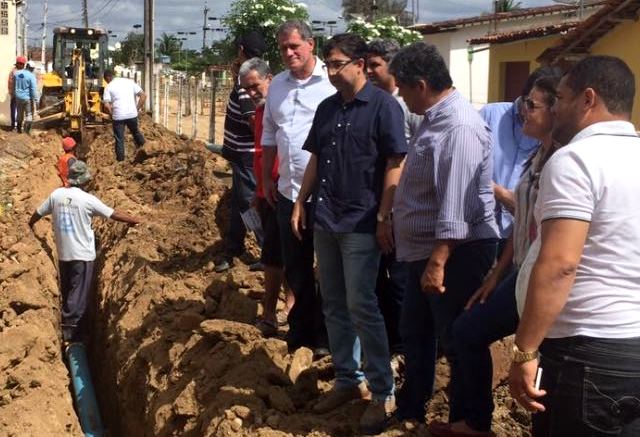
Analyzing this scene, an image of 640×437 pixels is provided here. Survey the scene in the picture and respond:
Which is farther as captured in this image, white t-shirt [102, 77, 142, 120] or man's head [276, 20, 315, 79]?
white t-shirt [102, 77, 142, 120]

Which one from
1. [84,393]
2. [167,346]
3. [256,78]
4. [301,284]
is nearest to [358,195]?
[301,284]

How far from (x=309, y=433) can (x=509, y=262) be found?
1.29 m

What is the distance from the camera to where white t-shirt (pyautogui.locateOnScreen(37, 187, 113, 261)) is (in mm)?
8445

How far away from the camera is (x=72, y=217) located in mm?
8469

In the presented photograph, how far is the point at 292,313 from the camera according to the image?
17.6 ft

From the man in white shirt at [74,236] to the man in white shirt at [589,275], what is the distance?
6.18 metres

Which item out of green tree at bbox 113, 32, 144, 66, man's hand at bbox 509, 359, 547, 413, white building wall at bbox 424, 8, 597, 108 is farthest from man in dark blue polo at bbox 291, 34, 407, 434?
green tree at bbox 113, 32, 144, 66

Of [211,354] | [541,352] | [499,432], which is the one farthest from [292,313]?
[541,352]

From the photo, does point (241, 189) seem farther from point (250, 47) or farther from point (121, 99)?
point (121, 99)

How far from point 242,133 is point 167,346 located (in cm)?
187

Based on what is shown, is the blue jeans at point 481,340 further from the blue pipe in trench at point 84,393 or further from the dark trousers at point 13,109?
the dark trousers at point 13,109

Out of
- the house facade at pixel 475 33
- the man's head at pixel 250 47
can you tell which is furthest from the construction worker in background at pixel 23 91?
the man's head at pixel 250 47

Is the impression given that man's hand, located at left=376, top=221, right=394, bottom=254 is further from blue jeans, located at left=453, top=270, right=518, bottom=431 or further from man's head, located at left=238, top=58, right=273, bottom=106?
man's head, located at left=238, top=58, right=273, bottom=106

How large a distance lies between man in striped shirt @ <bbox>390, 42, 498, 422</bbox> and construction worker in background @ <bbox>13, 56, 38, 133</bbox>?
60.7ft
